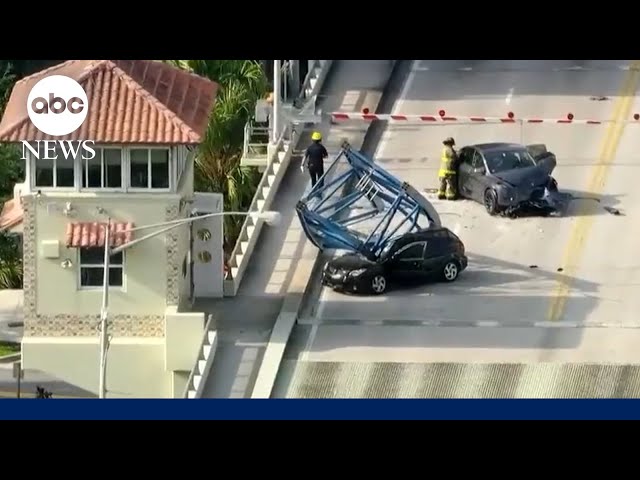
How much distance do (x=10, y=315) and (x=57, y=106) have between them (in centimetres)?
453

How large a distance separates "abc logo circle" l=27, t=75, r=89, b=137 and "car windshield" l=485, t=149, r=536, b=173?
7.00 m

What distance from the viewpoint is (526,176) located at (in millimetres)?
39531

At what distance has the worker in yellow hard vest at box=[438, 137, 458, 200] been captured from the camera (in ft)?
131

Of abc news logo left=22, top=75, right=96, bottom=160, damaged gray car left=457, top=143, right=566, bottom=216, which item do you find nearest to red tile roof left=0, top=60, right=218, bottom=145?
abc news logo left=22, top=75, right=96, bottom=160

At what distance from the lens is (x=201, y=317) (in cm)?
3594

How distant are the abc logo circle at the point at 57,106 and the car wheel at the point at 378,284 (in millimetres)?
4808

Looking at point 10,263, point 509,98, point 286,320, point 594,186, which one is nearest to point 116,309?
point 286,320

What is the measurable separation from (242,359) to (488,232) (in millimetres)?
5006

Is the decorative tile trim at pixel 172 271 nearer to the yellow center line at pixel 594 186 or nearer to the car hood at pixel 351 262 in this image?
the car hood at pixel 351 262

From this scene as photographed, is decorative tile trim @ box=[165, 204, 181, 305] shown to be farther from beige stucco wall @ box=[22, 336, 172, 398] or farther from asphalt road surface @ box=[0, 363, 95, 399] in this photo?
asphalt road surface @ box=[0, 363, 95, 399]

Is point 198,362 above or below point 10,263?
above

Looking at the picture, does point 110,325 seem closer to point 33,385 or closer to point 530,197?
point 33,385
